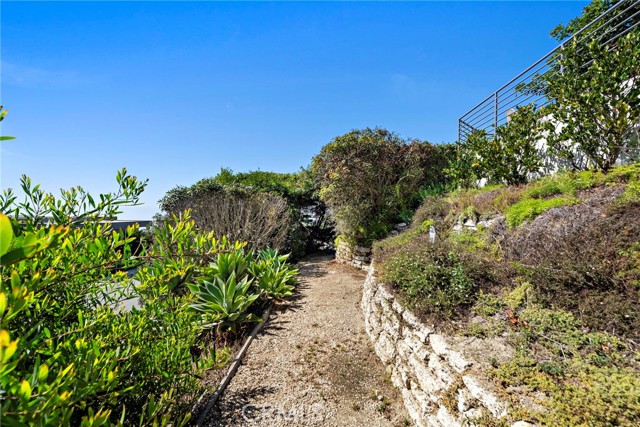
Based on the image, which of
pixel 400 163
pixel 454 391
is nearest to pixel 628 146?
pixel 454 391

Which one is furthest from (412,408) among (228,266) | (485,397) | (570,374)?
(228,266)

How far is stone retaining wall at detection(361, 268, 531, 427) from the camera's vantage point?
2.28 meters

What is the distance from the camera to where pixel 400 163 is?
1072 cm

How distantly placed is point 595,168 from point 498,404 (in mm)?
5284

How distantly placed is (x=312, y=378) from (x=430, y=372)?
1.71m

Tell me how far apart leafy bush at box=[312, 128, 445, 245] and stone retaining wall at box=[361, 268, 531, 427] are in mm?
5395

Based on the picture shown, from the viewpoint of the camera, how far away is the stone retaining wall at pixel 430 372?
228 cm

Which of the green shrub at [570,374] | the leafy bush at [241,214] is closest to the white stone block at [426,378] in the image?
the green shrub at [570,374]

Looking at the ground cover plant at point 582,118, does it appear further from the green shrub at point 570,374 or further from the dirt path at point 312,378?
the dirt path at point 312,378

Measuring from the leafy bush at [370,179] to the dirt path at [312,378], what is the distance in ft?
13.7

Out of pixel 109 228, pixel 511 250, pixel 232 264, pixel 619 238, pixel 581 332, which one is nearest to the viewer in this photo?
pixel 109 228

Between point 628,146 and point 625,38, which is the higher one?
point 625,38

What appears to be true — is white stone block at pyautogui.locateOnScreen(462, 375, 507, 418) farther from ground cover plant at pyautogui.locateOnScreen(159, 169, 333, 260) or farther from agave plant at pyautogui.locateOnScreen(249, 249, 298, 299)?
ground cover plant at pyautogui.locateOnScreen(159, 169, 333, 260)

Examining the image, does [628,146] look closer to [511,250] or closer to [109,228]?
[511,250]
